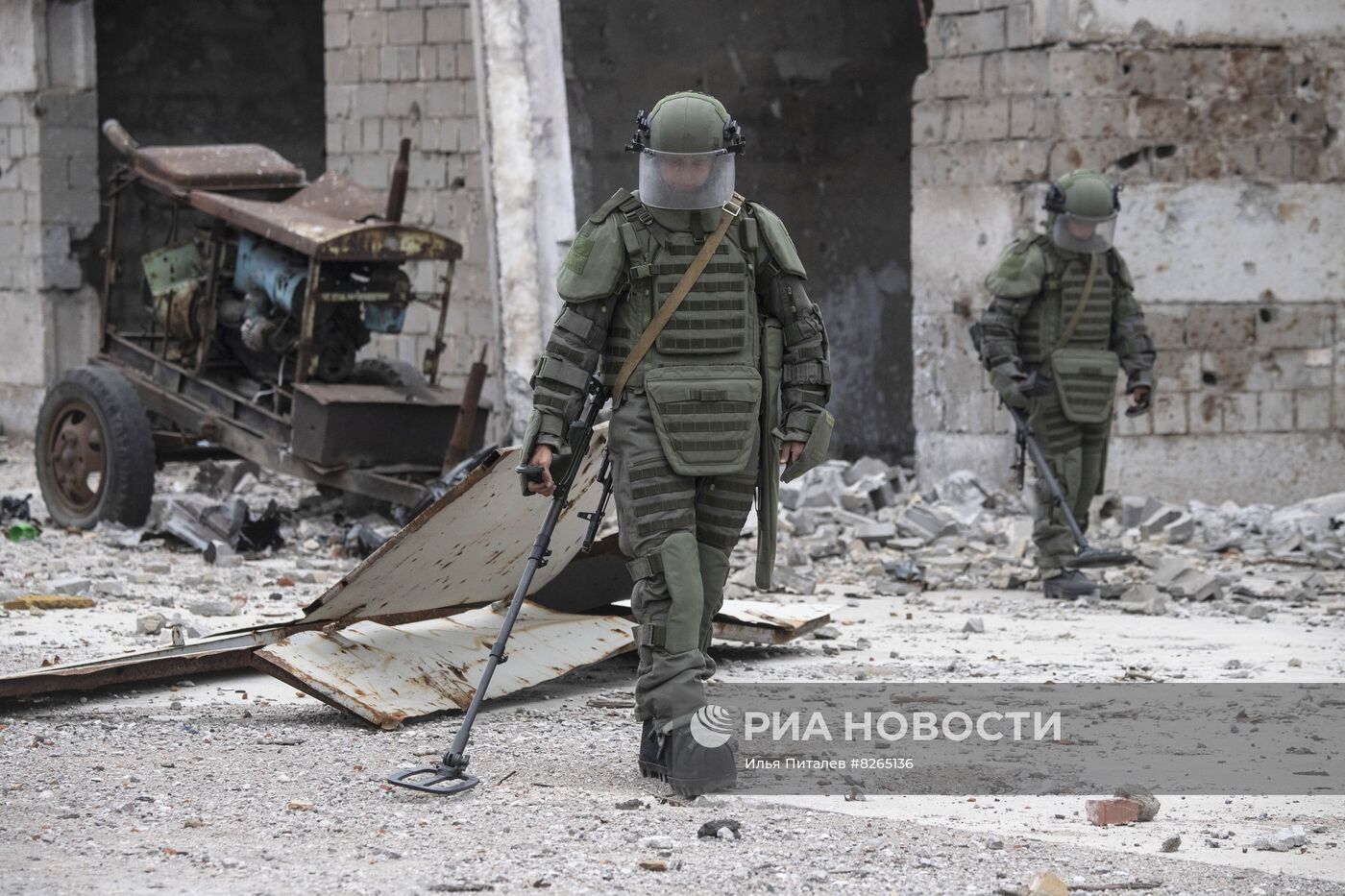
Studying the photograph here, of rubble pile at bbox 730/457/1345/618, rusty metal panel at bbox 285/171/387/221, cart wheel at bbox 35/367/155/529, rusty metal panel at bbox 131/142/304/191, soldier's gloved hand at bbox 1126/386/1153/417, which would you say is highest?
rusty metal panel at bbox 131/142/304/191

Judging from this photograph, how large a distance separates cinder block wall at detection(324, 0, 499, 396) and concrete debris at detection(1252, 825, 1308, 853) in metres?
8.28

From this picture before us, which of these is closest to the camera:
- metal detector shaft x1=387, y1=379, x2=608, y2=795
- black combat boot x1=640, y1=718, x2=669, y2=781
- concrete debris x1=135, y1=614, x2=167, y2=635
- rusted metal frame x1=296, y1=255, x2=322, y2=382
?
metal detector shaft x1=387, y1=379, x2=608, y2=795

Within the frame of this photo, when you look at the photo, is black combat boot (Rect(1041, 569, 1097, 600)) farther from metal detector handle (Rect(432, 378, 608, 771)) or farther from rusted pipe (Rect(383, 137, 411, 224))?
metal detector handle (Rect(432, 378, 608, 771))

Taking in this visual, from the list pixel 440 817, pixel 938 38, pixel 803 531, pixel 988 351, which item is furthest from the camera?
pixel 938 38

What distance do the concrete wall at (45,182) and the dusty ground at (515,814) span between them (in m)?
8.18

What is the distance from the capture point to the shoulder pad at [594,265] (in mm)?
4402

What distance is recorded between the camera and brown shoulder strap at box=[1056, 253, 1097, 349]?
24.8 feet

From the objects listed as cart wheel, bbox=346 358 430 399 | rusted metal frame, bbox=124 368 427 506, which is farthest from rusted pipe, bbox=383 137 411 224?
rusted metal frame, bbox=124 368 427 506

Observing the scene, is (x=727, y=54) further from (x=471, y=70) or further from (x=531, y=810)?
(x=531, y=810)

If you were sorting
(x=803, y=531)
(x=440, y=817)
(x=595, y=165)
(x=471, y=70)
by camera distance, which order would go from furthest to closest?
(x=595, y=165) → (x=471, y=70) → (x=803, y=531) → (x=440, y=817)

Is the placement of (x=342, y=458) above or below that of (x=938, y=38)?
below

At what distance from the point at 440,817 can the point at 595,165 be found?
358 inches

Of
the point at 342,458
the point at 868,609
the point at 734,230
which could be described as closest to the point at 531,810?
the point at 734,230

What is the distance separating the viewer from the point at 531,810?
160 inches
